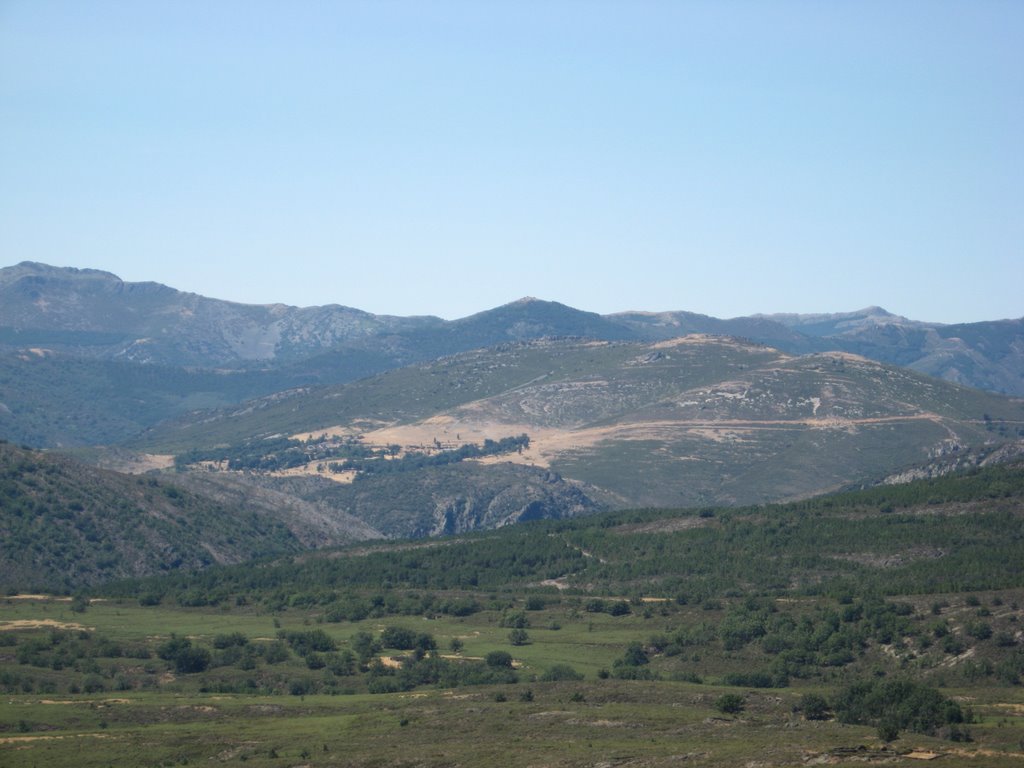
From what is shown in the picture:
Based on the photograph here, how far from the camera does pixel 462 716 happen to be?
8138 centimetres

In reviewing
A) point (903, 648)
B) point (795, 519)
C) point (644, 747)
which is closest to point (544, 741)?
point (644, 747)

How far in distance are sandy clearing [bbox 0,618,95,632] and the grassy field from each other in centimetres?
18

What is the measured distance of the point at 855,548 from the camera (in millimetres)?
144000

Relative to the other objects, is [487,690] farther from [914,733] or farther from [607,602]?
[607,602]

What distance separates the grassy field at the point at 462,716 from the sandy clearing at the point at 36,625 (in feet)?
0.58

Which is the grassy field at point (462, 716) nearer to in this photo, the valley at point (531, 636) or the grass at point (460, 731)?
the grass at point (460, 731)

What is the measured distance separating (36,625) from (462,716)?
50.2 m

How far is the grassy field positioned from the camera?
68.6 metres

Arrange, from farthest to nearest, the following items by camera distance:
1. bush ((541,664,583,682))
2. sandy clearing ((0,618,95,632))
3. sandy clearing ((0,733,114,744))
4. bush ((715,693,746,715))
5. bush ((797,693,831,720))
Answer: sandy clearing ((0,618,95,632)), bush ((541,664,583,682)), bush ((715,693,746,715)), bush ((797,693,831,720)), sandy clearing ((0,733,114,744))

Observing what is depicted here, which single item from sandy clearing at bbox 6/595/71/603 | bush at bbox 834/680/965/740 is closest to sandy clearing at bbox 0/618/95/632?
sandy clearing at bbox 6/595/71/603

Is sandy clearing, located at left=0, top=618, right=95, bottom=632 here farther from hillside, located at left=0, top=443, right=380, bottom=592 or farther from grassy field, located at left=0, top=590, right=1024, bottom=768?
hillside, located at left=0, top=443, right=380, bottom=592

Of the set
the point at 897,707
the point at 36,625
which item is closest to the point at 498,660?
the point at 897,707

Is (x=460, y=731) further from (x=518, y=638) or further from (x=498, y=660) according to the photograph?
(x=518, y=638)

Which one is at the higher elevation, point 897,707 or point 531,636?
point 897,707
